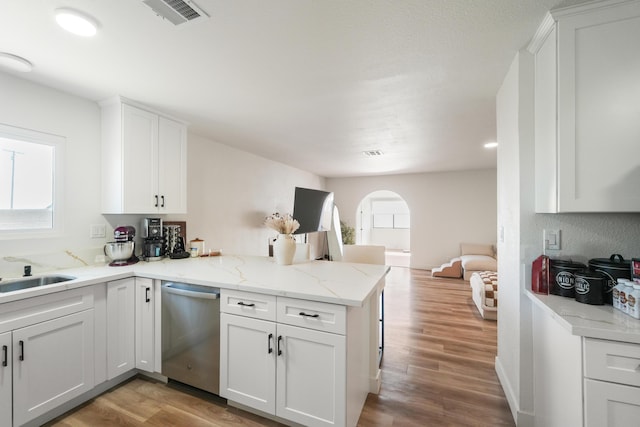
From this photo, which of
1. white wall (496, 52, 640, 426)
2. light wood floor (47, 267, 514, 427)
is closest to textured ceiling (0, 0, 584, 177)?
white wall (496, 52, 640, 426)

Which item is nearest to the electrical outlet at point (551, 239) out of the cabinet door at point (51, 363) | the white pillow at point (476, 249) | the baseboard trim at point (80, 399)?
the cabinet door at point (51, 363)

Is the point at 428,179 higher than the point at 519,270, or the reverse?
the point at 428,179

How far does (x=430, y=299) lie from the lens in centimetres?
432

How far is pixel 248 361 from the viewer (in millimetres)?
1720

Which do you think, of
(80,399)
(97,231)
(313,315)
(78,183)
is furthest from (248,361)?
(78,183)

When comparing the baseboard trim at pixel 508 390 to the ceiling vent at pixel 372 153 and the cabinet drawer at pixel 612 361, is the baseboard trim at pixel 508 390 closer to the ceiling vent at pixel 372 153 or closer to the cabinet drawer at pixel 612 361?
the cabinet drawer at pixel 612 361

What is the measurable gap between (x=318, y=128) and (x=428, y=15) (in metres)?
1.94

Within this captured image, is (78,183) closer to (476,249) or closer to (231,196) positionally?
(231,196)

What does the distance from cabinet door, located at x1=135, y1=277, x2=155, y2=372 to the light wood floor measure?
0.21 m

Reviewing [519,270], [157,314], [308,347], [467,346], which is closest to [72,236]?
[157,314]

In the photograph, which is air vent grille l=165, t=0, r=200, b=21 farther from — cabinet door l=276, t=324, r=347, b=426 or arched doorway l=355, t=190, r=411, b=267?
arched doorway l=355, t=190, r=411, b=267

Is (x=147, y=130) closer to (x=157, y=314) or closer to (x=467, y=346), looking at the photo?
(x=157, y=314)

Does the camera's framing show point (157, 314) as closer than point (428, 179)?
Yes

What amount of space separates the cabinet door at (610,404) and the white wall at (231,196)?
364 cm
